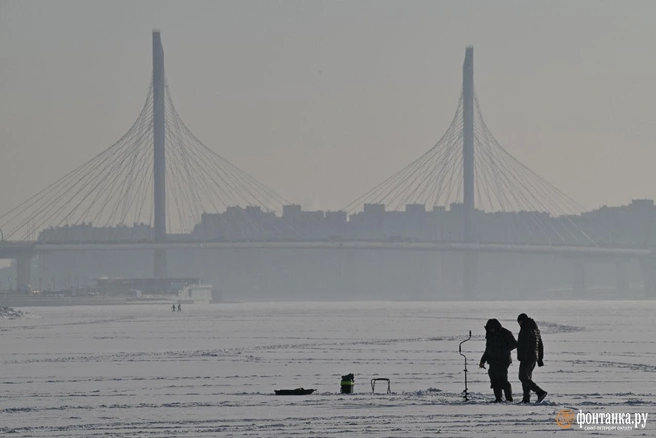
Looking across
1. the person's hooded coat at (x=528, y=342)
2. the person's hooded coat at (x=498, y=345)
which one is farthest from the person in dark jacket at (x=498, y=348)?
the person's hooded coat at (x=528, y=342)

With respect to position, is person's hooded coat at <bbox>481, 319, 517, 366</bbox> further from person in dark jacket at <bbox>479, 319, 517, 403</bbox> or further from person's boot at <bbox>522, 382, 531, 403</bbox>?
person's boot at <bbox>522, 382, 531, 403</bbox>

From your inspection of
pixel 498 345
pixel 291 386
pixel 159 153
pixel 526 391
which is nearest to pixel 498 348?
pixel 498 345

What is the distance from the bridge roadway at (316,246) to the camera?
109 metres

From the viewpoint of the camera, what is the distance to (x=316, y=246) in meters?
110

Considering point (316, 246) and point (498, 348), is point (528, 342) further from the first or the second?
point (316, 246)

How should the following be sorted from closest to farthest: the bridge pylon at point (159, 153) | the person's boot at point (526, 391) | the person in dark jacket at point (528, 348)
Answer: the person in dark jacket at point (528, 348) → the person's boot at point (526, 391) → the bridge pylon at point (159, 153)

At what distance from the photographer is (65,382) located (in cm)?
2456

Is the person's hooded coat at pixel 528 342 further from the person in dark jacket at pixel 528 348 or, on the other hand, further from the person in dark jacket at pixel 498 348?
the person in dark jacket at pixel 498 348

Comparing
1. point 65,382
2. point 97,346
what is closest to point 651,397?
point 65,382

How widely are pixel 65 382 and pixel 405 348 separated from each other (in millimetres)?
13543

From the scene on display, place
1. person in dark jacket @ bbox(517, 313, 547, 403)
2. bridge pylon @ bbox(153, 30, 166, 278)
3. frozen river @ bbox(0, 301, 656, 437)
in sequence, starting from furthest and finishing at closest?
bridge pylon @ bbox(153, 30, 166, 278) → person in dark jacket @ bbox(517, 313, 547, 403) → frozen river @ bbox(0, 301, 656, 437)

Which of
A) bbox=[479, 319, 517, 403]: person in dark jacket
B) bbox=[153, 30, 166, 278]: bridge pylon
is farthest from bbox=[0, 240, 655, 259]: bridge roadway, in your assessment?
bbox=[479, 319, 517, 403]: person in dark jacket

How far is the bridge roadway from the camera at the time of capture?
10881 cm

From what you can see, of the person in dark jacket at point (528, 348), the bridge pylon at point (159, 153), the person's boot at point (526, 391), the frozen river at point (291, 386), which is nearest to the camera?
the frozen river at point (291, 386)
